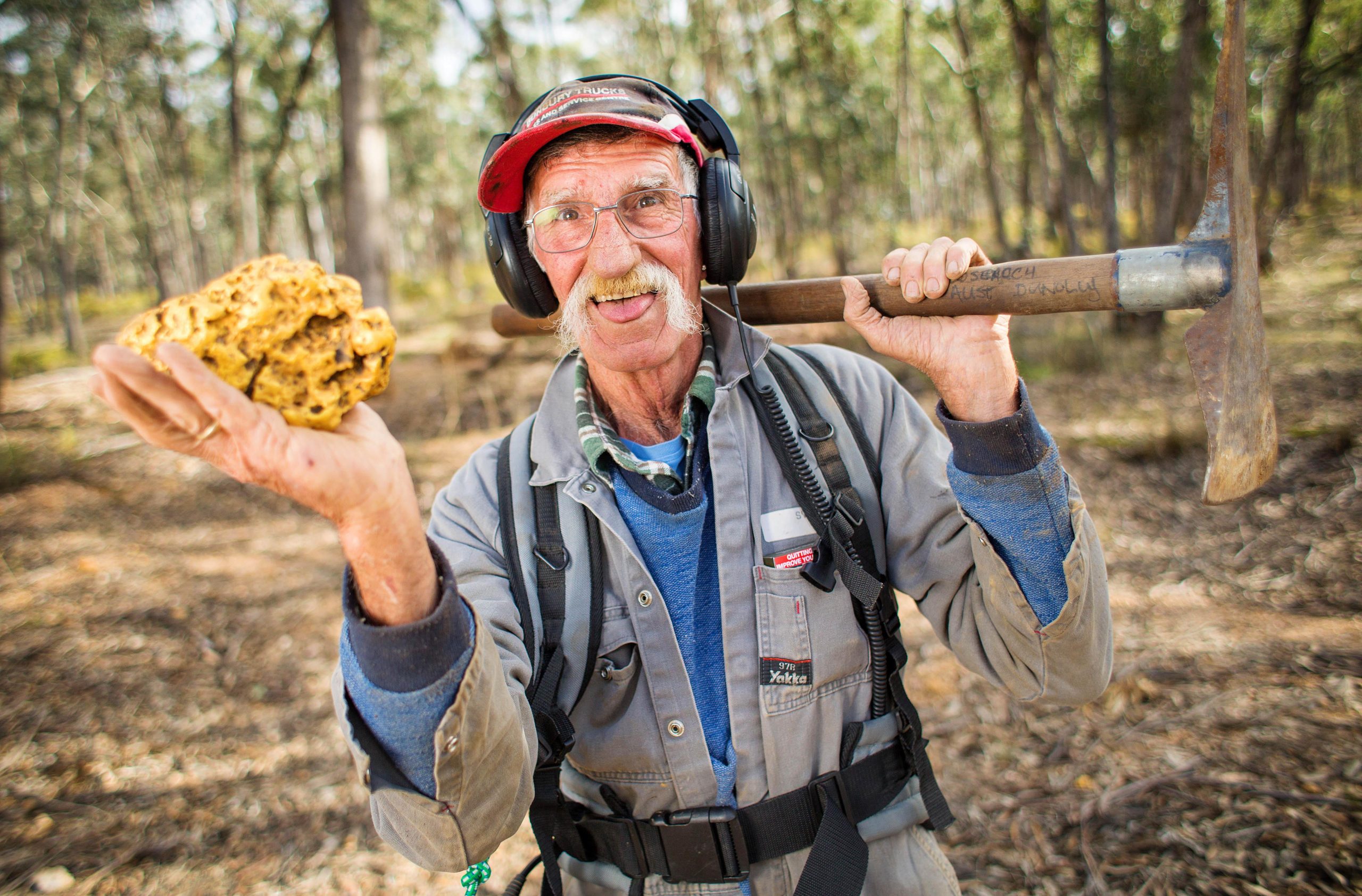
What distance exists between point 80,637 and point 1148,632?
649 centimetres

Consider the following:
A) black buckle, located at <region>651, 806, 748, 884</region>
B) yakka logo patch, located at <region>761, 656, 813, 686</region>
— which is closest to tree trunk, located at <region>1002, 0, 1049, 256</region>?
yakka logo patch, located at <region>761, 656, 813, 686</region>

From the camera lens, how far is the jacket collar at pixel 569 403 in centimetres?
191

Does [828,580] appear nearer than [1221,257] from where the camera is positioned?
No

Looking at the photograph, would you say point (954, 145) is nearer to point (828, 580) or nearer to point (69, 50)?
point (69, 50)

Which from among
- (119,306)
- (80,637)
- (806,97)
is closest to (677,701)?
(80,637)

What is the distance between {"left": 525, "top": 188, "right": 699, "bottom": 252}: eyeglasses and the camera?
6.83 ft

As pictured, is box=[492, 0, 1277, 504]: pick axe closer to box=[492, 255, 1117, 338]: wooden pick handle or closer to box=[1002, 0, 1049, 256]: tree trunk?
box=[492, 255, 1117, 338]: wooden pick handle

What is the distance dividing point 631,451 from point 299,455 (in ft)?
3.54

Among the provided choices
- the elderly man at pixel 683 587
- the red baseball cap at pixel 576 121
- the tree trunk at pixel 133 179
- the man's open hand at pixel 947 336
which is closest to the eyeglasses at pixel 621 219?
the elderly man at pixel 683 587

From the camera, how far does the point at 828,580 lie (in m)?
1.82

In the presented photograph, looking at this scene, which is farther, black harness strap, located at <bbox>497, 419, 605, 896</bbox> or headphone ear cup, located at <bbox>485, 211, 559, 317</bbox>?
headphone ear cup, located at <bbox>485, 211, 559, 317</bbox>

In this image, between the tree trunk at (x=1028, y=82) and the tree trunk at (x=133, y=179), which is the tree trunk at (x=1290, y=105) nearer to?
the tree trunk at (x=1028, y=82)

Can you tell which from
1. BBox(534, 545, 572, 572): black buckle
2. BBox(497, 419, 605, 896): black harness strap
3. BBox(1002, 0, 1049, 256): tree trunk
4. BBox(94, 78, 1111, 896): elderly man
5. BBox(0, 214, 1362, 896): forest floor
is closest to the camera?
BBox(94, 78, 1111, 896): elderly man

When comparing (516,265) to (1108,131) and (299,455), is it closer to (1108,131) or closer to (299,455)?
(299,455)
